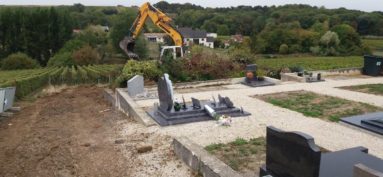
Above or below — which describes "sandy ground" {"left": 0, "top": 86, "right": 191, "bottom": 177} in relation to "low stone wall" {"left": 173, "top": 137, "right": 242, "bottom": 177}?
below

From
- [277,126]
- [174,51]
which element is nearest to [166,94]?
[277,126]

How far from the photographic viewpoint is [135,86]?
1334cm

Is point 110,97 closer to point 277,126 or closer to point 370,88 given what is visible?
point 277,126

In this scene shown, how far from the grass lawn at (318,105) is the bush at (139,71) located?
16.6 ft

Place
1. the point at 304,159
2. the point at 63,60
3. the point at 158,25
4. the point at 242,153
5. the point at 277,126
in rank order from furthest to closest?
the point at 63,60 < the point at 158,25 < the point at 277,126 < the point at 242,153 < the point at 304,159

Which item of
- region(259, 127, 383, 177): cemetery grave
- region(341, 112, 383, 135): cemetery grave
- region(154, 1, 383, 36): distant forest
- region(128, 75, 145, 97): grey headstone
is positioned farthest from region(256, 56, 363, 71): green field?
region(154, 1, 383, 36): distant forest

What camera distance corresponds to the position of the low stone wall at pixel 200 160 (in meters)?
5.84

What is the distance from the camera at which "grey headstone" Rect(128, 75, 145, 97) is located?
13.2 m

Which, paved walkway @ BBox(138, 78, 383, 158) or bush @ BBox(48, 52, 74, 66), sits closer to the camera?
paved walkway @ BBox(138, 78, 383, 158)

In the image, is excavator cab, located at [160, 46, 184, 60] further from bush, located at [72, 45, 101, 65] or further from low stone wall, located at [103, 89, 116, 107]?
bush, located at [72, 45, 101, 65]

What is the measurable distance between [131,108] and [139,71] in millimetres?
4525

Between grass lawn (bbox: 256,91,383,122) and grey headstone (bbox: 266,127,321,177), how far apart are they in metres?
4.83

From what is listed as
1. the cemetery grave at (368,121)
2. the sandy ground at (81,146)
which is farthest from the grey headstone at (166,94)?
the cemetery grave at (368,121)

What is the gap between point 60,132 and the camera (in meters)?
9.84
